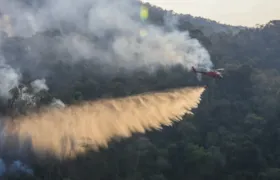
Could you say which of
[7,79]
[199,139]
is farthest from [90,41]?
[199,139]

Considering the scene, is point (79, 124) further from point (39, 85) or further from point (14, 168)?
point (39, 85)

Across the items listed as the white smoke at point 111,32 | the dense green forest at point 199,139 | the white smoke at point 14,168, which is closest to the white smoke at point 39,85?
the dense green forest at point 199,139

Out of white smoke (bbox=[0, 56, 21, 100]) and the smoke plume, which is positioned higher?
the smoke plume

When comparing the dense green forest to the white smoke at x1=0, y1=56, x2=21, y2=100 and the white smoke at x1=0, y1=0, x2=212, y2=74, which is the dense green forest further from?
the white smoke at x1=0, y1=56, x2=21, y2=100

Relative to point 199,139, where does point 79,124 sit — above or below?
above

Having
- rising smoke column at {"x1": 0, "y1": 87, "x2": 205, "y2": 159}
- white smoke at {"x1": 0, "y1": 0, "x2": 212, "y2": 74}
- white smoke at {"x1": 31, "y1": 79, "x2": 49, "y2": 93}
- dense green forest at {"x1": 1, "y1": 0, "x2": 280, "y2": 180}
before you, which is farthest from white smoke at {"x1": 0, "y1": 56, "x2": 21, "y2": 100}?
white smoke at {"x1": 0, "y1": 0, "x2": 212, "y2": 74}

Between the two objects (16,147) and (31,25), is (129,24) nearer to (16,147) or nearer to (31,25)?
(31,25)

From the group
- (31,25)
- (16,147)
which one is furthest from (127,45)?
(16,147)
